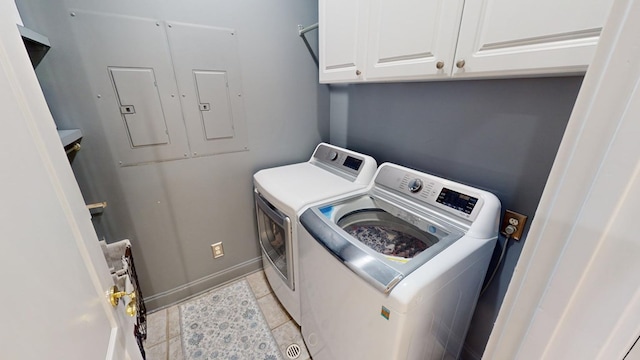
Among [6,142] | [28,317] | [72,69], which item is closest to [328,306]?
[28,317]

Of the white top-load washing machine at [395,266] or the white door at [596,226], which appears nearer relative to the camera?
the white door at [596,226]

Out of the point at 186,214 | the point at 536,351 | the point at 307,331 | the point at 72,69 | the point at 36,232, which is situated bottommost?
the point at 307,331

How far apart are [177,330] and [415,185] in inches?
71.2

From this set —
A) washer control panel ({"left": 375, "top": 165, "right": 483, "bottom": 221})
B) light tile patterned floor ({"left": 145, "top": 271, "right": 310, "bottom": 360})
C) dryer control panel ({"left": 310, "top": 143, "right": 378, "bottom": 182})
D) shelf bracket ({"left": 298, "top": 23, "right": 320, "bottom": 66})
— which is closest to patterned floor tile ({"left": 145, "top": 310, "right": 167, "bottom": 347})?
light tile patterned floor ({"left": 145, "top": 271, "right": 310, "bottom": 360})

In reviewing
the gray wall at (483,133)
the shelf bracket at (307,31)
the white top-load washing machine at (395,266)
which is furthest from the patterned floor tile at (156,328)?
the shelf bracket at (307,31)

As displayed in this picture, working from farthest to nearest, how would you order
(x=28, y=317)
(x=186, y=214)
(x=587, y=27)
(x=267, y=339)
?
(x=186, y=214) < (x=267, y=339) < (x=587, y=27) < (x=28, y=317)

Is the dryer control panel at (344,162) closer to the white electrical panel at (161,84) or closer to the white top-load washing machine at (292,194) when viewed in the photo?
the white top-load washing machine at (292,194)

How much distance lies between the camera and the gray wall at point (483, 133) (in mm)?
981

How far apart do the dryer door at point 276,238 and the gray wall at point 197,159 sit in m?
0.27

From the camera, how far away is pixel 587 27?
0.65 m

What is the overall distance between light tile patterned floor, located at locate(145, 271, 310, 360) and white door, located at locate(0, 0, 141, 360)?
3.79 ft

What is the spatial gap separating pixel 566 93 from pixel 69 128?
88.9 inches

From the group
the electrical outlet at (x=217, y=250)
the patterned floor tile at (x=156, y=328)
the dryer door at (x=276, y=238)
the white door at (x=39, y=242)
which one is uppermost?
the white door at (x=39, y=242)

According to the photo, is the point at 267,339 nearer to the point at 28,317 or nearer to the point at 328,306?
the point at 328,306
